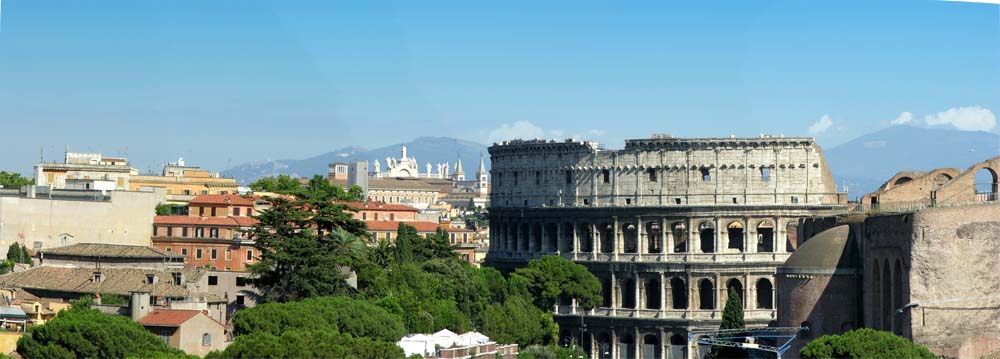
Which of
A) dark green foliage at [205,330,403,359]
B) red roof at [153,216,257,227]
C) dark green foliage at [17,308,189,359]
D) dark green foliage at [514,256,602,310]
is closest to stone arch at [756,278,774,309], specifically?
dark green foliage at [514,256,602,310]

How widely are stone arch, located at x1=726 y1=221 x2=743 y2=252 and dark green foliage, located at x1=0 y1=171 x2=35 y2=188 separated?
3980 cm

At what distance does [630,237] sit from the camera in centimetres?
11212

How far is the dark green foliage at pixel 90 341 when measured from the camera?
5722 centimetres

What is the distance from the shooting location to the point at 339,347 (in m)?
55.9

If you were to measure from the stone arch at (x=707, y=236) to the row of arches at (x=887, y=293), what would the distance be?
118 feet

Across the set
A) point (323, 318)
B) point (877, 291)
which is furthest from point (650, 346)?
point (323, 318)

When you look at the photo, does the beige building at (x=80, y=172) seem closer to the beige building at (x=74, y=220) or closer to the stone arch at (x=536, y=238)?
the beige building at (x=74, y=220)

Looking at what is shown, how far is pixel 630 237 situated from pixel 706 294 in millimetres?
5509

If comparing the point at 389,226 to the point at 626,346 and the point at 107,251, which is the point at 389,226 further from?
the point at 107,251

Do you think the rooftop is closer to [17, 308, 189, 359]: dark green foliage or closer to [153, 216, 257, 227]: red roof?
[153, 216, 257, 227]: red roof

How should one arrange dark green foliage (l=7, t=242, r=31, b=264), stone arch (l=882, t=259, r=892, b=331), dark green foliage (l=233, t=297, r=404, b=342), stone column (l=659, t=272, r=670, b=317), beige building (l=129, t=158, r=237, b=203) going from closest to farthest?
dark green foliage (l=233, t=297, r=404, b=342)
stone arch (l=882, t=259, r=892, b=331)
dark green foliage (l=7, t=242, r=31, b=264)
stone column (l=659, t=272, r=670, b=317)
beige building (l=129, t=158, r=237, b=203)

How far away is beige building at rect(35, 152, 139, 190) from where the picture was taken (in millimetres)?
113938

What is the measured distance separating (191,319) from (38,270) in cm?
1801

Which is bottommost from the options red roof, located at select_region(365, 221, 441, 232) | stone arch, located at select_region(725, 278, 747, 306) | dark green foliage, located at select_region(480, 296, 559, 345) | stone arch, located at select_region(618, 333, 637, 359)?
stone arch, located at select_region(618, 333, 637, 359)
